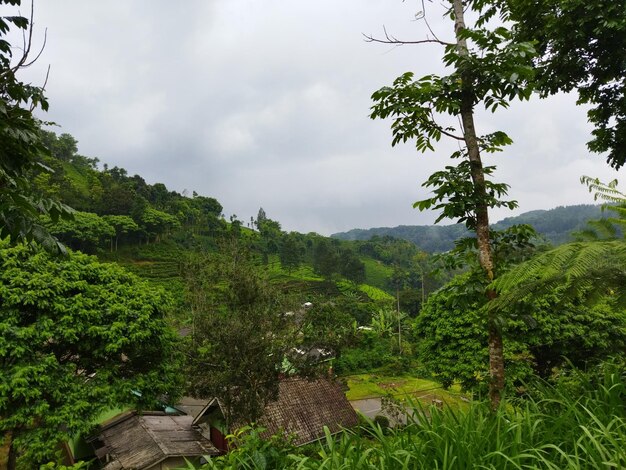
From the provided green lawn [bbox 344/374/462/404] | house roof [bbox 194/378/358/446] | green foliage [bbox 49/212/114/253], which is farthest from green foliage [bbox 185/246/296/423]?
green foliage [bbox 49/212/114/253]

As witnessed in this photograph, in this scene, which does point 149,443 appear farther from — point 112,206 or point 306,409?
point 112,206

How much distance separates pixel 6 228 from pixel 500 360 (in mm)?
3990

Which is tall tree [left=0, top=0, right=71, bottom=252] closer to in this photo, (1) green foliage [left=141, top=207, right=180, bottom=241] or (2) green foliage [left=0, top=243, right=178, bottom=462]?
(2) green foliage [left=0, top=243, right=178, bottom=462]

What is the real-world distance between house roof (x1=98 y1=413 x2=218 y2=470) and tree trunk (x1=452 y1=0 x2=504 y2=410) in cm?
1100

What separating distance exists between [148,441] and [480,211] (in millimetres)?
13665

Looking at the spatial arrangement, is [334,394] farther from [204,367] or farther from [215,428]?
[204,367]

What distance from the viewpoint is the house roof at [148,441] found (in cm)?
1210

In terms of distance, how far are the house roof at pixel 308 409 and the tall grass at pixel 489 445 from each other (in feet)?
40.2

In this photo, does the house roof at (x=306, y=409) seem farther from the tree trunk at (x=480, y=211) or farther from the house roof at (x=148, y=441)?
the tree trunk at (x=480, y=211)

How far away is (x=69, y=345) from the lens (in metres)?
10.2

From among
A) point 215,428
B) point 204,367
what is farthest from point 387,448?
point 215,428

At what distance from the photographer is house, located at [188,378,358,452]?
47.6ft

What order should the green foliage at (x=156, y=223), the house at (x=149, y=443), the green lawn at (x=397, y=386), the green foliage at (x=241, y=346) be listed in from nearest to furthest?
the green foliage at (x=241, y=346) < the house at (x=149, y=443) < the green lawn at (x=397, y=386) < the green foliage at (x=156, y=223)

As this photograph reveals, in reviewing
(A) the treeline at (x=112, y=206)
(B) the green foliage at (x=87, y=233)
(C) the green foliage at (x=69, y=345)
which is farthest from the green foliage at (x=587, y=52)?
(B) the green foliage at (x=87, y=233)
